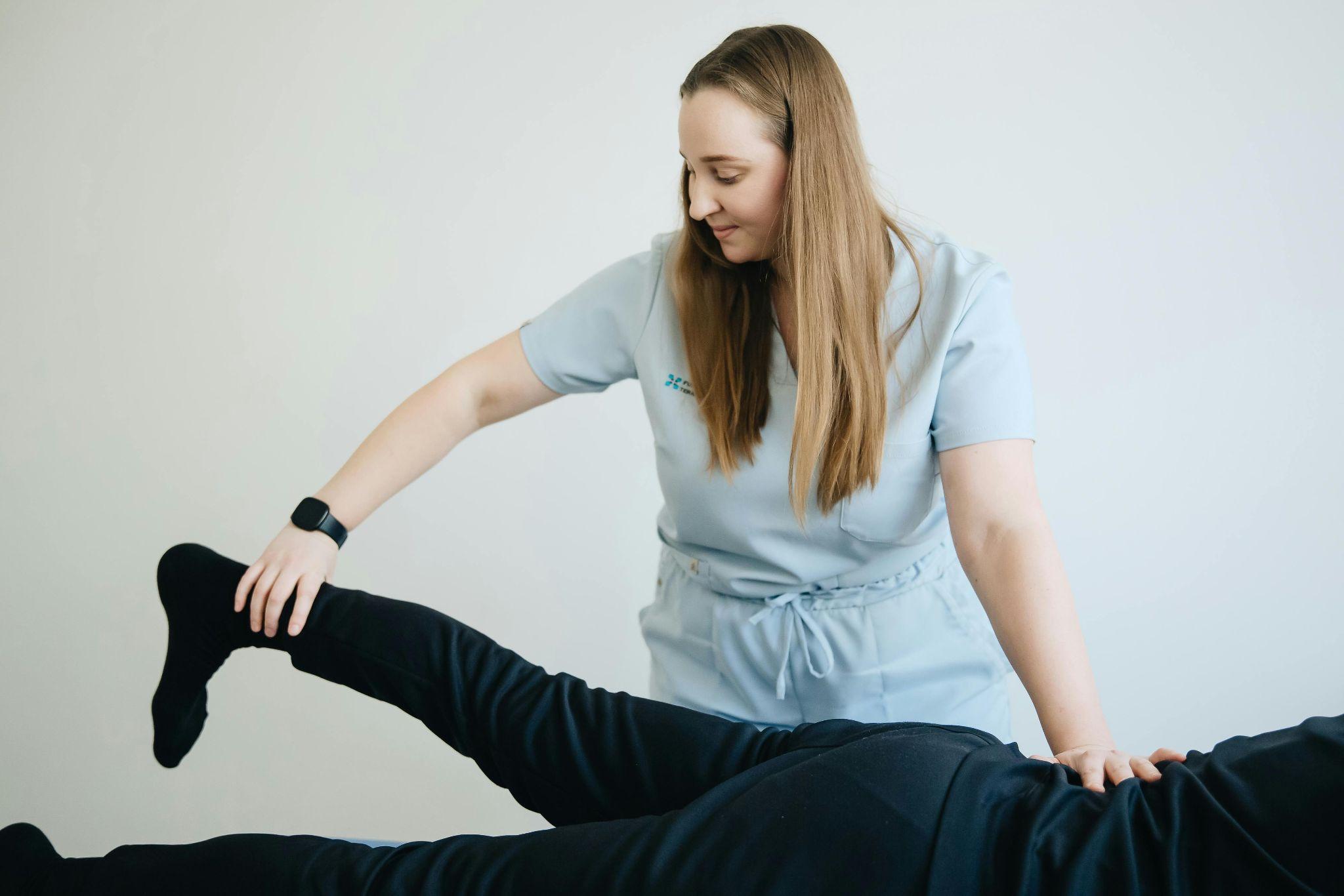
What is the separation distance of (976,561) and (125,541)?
191 centimetres

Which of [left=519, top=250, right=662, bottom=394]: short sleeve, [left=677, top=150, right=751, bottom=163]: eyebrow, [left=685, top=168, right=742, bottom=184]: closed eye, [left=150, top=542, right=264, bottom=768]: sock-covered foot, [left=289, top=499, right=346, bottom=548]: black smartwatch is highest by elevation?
[left=677, top=150, right=751, bottom=163]: eyebrow

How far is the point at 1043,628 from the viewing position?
111cm

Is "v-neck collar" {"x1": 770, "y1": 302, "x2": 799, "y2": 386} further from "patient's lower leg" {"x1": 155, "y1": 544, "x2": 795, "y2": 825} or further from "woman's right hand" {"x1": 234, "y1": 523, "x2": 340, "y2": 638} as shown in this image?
"woman's right hand" {"x1": 234, "y1": 523, "x2": 340, "y2": 638}

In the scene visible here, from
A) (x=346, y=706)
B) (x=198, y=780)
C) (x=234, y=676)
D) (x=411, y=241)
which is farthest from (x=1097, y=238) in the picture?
(x=198, y=780)

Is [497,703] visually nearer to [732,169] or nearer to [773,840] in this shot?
[773,840]

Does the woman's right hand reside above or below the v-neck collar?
below

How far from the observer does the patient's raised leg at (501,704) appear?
114 centimetres

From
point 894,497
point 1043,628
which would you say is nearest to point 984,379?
point 894,497

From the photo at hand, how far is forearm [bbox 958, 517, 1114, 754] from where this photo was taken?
3.50ft

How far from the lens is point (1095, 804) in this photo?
89cm

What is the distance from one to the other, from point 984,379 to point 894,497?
0.19m

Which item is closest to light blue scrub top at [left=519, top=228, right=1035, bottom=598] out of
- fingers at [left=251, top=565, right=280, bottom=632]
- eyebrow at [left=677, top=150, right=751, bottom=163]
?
eyebrow at [left=677, top=150, right=751, bottom=163]

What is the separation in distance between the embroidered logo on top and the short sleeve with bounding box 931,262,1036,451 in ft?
1.11

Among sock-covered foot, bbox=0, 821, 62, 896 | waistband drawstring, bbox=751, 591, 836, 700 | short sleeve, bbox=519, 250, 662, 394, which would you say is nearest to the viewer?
sock-covered foot, bbox=0, 821, 62, 896
